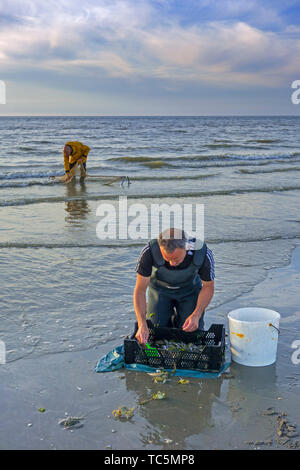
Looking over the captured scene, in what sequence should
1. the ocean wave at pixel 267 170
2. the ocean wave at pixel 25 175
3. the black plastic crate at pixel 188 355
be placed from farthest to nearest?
the ocean wave at pixel 267 170, the ocean wave at pixel 25 175, the black plastic crate at pixel 188 355

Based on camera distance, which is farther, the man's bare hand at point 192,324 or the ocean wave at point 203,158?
the ocean wave at point 203,158

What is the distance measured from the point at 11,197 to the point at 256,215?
6451 mm

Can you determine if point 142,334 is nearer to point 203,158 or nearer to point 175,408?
point 175,408

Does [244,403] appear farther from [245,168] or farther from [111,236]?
[245,168]

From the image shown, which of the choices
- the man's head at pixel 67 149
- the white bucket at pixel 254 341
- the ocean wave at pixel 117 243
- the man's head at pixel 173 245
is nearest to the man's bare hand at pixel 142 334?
the man's head at pixel 173 245

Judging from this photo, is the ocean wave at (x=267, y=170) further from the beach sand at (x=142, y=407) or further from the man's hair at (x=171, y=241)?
the man's hair at (x=171, y=241)

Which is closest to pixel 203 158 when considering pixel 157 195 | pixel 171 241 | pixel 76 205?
pixel 157 195

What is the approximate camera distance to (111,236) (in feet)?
28.1

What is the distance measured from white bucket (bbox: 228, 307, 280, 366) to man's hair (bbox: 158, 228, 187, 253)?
82 cm

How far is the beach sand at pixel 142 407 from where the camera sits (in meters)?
3.16

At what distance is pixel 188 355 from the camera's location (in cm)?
402

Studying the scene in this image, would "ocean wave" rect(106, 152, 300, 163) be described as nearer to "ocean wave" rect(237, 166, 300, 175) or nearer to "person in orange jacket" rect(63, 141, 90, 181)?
"ocean wave" rect(237, 166, 300, 175)

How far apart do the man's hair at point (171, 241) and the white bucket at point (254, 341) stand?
82cm
